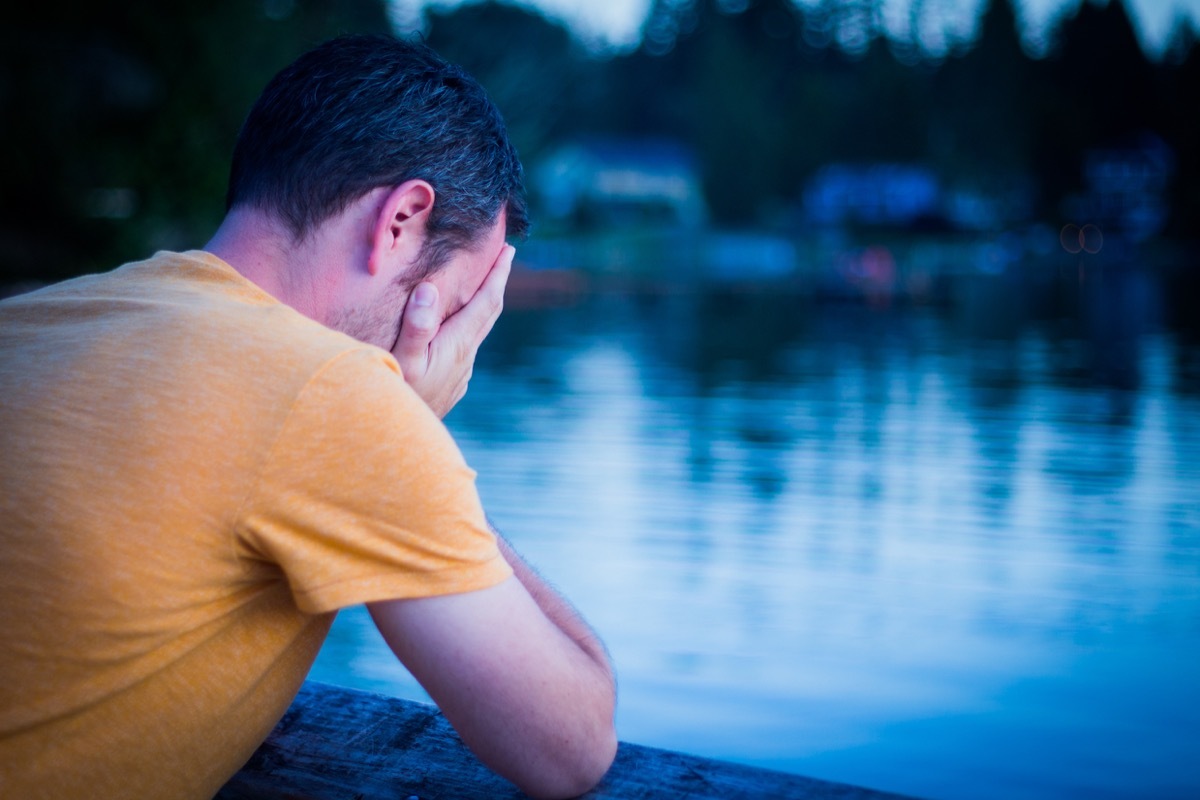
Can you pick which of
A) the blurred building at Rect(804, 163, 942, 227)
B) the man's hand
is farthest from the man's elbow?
the blurred building at Rect(804, 163, 942, 227)

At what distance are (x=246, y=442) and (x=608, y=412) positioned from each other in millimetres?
12824

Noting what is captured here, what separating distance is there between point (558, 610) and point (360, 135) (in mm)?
679

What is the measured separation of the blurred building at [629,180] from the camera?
9386cm

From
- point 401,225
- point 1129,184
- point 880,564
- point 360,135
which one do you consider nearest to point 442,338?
point 401,225

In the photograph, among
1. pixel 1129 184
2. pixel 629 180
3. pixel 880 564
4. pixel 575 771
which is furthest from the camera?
pixel 629 180

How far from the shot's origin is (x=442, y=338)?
192 centimetres

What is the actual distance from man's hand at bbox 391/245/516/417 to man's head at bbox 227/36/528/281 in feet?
0.34

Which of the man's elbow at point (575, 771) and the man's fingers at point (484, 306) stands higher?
the man's fingers at point (484, 306)

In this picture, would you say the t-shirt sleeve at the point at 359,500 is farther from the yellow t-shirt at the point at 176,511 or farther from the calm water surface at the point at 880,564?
the calm water surface at the point at 880,564

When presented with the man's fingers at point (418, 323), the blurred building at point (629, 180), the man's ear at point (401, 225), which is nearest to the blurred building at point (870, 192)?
the blurred building at point (629, 180)

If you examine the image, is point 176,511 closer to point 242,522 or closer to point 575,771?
point 242,522

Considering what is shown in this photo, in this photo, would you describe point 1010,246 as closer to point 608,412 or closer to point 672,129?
point 672,129

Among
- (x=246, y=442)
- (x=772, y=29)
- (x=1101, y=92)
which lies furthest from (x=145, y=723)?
(x=772, y=29)

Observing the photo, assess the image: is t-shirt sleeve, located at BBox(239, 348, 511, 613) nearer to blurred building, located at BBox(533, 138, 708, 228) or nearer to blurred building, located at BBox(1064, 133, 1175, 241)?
blurred building, located at BBox(533, 138, 708, 228)
